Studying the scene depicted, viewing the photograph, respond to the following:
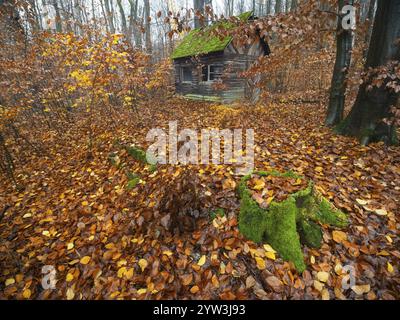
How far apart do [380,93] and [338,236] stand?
138 inches

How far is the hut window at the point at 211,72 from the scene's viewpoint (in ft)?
39.5

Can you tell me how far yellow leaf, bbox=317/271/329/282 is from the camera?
2.53 meters

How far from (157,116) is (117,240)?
19.7 ft

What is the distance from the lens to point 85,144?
6879 mm

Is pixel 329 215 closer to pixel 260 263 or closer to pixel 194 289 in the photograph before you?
pixel 260 263

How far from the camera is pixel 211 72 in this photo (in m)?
12.5

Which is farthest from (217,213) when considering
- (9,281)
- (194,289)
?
(9,281)

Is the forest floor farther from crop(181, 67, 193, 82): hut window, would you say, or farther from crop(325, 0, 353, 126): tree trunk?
crop(181, 67, 193, 82): hut window

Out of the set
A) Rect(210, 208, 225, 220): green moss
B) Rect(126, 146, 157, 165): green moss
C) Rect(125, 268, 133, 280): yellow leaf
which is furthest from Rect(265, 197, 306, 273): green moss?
Rect(126, 146, 157, 165): green moss

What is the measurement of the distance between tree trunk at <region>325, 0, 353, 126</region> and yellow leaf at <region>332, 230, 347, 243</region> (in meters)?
3.91

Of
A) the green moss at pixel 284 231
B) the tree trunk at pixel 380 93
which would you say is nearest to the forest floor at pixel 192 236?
the green moss at pixel 284 231

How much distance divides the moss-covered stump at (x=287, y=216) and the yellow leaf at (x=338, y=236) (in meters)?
0.11
